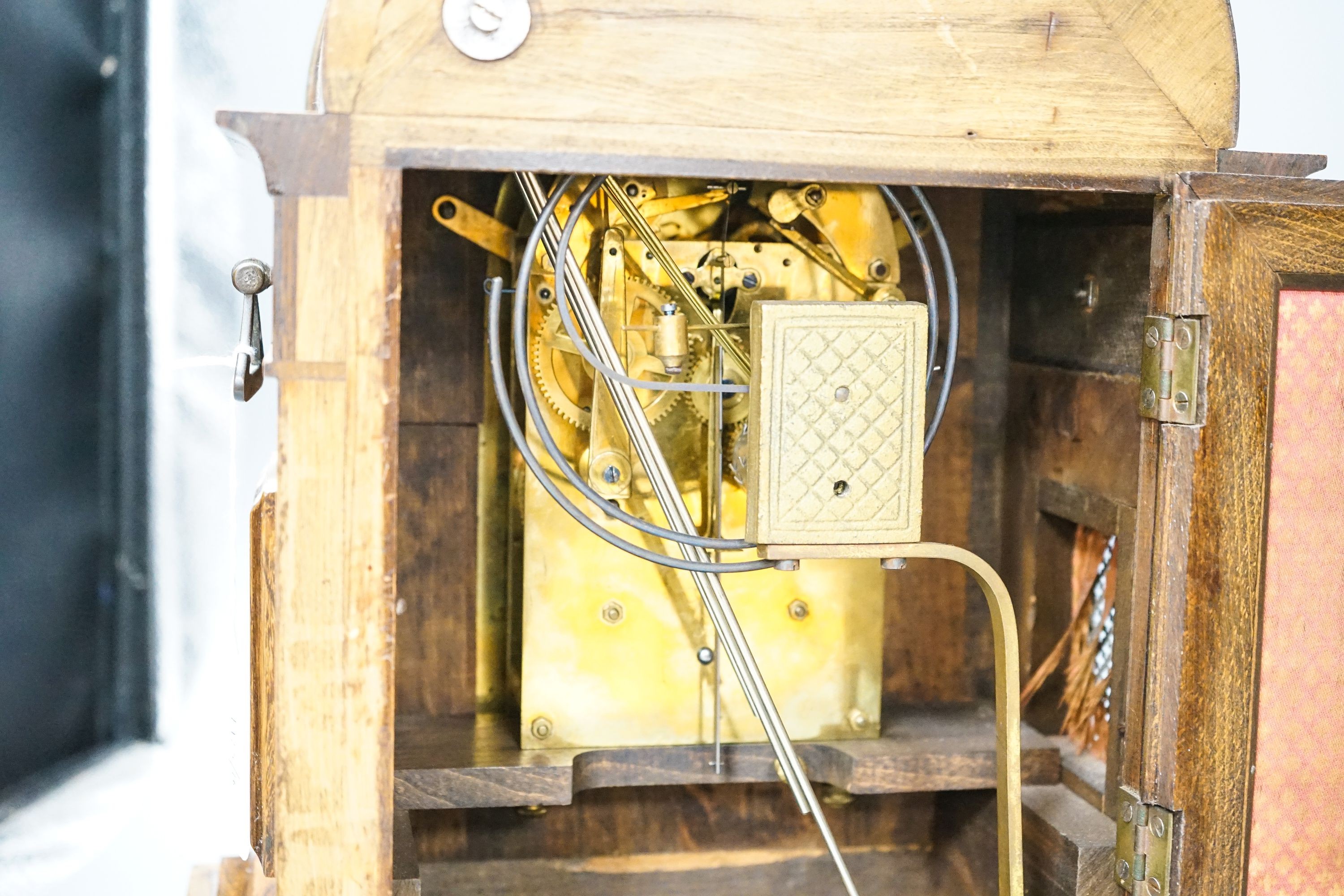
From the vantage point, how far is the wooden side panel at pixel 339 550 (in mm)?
1034

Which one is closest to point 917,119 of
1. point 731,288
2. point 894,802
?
point 731,288

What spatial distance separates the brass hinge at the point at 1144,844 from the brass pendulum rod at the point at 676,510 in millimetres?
231

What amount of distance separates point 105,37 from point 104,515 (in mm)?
622

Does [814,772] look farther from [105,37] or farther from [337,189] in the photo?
[105,37]

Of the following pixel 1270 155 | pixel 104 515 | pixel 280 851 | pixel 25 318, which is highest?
pixel 1270 155

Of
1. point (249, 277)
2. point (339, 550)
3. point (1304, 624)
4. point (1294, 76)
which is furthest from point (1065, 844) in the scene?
point (1294, 76)

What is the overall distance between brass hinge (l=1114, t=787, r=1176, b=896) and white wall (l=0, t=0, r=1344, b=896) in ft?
3.34

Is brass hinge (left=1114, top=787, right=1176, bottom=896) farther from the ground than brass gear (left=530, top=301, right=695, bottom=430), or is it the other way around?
brass gear (left=530, top=301, right=695, bottom=430)

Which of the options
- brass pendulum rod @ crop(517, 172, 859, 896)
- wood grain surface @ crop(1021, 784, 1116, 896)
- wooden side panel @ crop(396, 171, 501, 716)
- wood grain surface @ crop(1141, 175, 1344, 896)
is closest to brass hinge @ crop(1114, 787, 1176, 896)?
wood grain surface @ crop(1141, 175, 1344, 896)

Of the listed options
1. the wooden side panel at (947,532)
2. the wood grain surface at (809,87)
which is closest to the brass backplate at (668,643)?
the wooden side panel at (947,532)

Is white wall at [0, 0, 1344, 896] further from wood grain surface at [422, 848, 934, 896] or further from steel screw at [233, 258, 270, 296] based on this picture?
steel screw at [233, 258, 270, 296]

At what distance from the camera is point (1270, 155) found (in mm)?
1164

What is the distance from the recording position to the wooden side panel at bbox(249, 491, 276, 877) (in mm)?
1121

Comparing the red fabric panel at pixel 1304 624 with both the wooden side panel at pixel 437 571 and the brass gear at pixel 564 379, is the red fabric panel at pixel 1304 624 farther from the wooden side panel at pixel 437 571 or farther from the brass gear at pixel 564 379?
the wooden side panel at pixel 437 571
